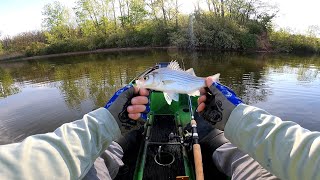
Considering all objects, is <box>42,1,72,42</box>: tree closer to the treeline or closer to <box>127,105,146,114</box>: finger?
the treeline

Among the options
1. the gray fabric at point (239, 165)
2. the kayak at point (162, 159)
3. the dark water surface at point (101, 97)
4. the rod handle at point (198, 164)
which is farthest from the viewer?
the dark water surface at point (101, 97)

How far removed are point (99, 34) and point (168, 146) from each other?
175ft

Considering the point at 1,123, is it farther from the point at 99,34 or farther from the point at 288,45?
the point at 99,34

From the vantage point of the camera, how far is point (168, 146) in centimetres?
498

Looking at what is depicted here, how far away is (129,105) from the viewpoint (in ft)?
9.27

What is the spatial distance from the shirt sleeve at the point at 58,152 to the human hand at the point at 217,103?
1218 mm

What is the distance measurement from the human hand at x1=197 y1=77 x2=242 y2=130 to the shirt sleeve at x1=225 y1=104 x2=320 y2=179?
0.42m

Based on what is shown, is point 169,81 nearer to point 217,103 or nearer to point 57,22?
point 217,103

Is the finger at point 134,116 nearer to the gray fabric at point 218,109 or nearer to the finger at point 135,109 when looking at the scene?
the finger at point 135,109

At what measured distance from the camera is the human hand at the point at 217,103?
265cm

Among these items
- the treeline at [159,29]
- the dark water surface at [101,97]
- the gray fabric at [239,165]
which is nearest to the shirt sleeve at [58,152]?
the gray fabric at [239,165]

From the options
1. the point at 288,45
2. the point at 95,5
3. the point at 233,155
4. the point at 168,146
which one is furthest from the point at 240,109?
the point at 95,5

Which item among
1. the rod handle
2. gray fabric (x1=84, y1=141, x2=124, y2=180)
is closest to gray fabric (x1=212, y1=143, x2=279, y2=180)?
the rod handle

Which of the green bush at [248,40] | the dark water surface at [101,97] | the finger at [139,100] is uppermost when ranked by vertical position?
the green bush at [248,40]
